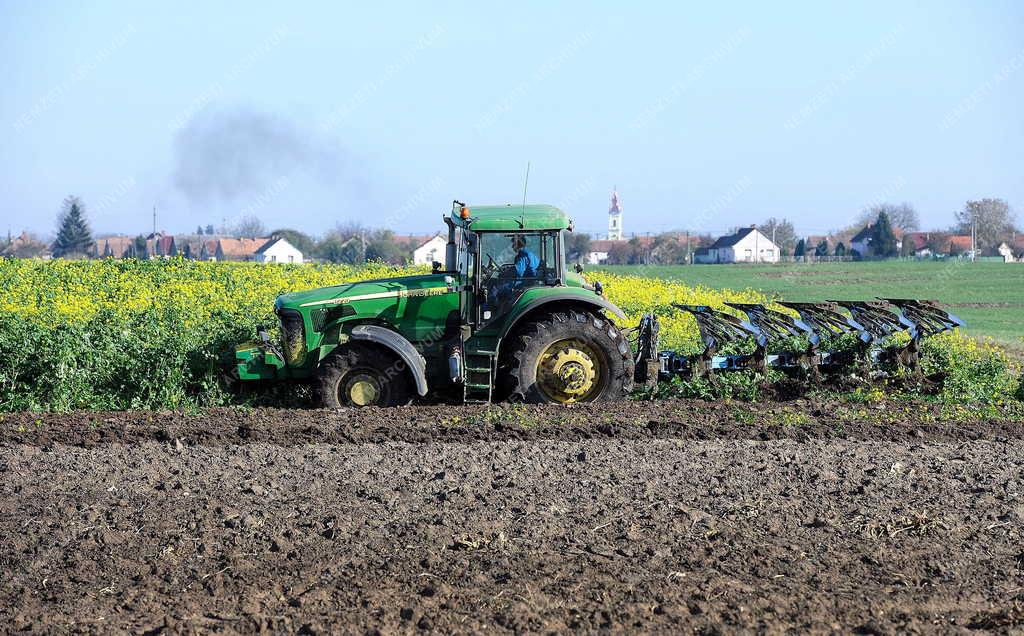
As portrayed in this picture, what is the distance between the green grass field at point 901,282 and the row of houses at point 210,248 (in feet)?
62.6

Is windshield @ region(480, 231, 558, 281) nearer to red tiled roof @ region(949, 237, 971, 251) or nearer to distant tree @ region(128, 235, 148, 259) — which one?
distant tree @ region(128, 235, 148, 259)

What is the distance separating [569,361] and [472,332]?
105cm

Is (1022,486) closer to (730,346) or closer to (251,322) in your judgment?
(730,346)

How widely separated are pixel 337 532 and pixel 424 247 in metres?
51.7

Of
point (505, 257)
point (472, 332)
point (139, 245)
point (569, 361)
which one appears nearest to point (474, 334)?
point (472, 332)

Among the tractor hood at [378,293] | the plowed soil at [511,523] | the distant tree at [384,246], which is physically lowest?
the plowed soil at [511,523]

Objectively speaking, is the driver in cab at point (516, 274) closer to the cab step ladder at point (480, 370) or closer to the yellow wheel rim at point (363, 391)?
the cab step ladder at point (480, 370)

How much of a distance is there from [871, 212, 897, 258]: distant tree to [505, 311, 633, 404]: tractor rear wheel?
78270 millimetres

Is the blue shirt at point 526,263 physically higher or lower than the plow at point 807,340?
higher

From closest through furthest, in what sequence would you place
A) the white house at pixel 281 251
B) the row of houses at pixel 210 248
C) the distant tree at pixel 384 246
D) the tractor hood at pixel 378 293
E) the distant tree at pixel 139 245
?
the tractor hood at pixel 378 293 < the distant tree at pixel 384 246 < the white house at pixel 281 251 < the row of houses at pixel 210 248 < the distant tree at pixel 139 245

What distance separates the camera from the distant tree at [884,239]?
85438 millimetres

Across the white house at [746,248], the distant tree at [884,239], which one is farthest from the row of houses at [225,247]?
the distant tree at [884,239]

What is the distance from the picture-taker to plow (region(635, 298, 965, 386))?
41.5ft

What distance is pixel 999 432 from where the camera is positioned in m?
10.7
